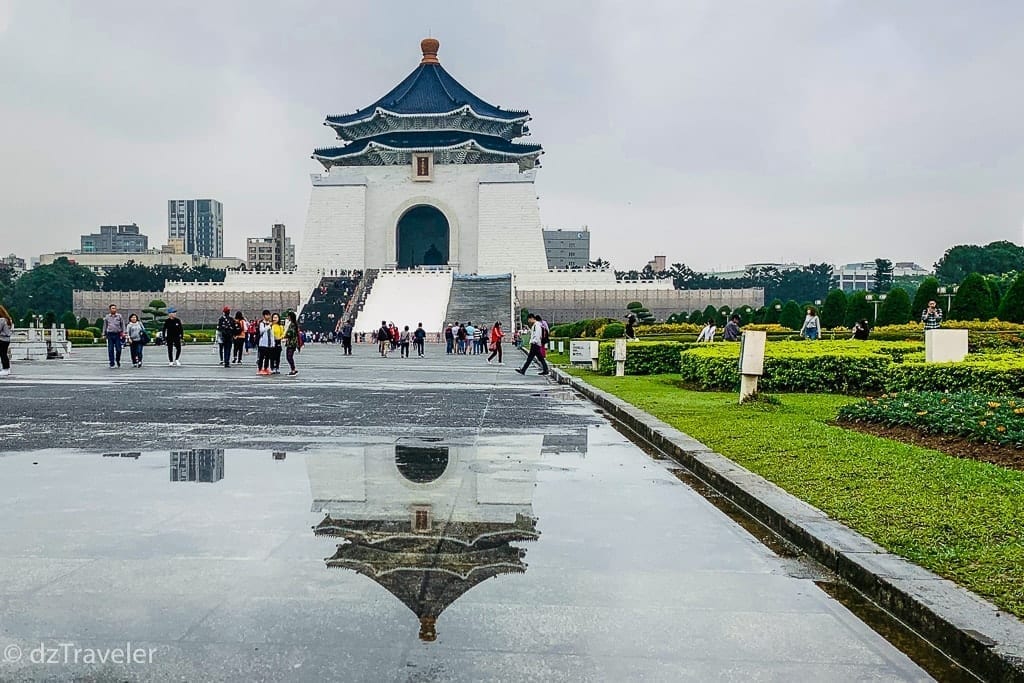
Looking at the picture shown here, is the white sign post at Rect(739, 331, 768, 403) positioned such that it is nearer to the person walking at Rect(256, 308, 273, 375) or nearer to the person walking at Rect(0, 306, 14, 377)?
the person walking at Rect(256, 308, 273, 375)

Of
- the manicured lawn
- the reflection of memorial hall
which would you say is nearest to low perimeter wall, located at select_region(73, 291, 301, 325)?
the manicured lawn

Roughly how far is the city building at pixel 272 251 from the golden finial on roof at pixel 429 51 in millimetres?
67449

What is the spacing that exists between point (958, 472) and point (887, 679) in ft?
10.0

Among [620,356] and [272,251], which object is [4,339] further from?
[272,251]

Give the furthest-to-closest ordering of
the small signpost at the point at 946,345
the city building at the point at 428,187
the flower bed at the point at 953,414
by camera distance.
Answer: the city building at the point at 428,187 < the small signpost at the point at 946,345 < the flower bed at the point at 953,414

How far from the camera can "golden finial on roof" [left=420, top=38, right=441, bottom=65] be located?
59.1 m

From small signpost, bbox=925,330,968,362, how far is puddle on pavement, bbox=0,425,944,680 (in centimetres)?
515

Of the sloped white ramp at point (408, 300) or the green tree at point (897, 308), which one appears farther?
the sloped white ramp at point (408, 300)

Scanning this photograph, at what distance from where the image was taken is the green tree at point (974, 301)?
21219mm

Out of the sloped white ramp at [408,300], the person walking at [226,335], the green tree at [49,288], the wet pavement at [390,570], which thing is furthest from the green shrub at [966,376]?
the green tree at [49,288]

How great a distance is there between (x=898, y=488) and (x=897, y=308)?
2190 centimetres

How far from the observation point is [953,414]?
6758 millimetres

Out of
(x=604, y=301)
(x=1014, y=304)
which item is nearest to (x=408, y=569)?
(x=1014, y=304)

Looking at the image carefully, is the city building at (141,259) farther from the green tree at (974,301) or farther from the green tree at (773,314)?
the green tree at (974,301)
